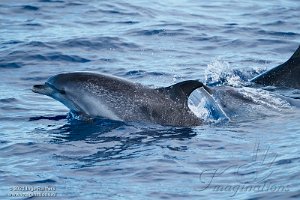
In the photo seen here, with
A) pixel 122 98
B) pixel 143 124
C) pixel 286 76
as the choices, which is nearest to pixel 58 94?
pixel 122 98

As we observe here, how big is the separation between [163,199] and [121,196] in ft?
1.76

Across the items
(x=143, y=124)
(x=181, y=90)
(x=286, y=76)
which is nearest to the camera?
(x=181, y=90)

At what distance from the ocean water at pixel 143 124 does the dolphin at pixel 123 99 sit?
21 cm

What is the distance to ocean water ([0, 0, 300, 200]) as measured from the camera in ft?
33.4

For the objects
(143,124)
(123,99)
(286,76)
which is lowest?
(143,124)

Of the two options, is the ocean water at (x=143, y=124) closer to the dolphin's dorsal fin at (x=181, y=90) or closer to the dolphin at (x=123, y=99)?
the dolphin at (x=123, y=99)

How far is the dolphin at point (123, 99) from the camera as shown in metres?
12.8

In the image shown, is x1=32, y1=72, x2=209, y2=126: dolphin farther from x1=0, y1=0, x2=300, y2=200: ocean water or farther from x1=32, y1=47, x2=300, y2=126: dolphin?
x1=0, y1=0, x2=300, y2=200: ocean water

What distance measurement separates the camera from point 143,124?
1281cm

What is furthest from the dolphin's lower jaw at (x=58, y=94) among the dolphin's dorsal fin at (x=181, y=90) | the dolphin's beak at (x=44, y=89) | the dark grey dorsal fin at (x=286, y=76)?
the dark grey dorsal fin at (x=286, y=76)

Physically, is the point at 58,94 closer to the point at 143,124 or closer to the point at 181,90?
the point at 143,124

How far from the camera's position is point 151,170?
10.7 metres

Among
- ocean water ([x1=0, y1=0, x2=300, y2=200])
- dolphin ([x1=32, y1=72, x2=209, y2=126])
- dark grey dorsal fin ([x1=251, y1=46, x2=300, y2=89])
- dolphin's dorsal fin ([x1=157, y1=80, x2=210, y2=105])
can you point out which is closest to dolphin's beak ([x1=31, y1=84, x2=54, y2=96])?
dolphin ([x1=32, y1=72, x2=209, y2=126])

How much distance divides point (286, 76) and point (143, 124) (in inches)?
154
